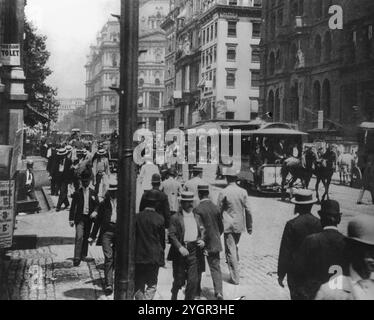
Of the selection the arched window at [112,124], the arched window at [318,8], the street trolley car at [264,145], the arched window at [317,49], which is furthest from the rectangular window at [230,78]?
the arched window at [112,124]

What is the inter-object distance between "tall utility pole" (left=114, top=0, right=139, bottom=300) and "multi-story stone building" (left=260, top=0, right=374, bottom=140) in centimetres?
920

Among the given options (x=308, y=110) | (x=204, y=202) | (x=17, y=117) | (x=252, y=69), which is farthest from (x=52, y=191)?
(x=252, y=69)

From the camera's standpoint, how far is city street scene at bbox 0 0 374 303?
5.61 meters

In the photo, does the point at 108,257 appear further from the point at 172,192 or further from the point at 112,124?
the point at 112,124

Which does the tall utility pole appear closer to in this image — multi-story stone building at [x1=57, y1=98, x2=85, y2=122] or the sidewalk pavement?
the sidewalk pavement

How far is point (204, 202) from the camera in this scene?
6.98 m

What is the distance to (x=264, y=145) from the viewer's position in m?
15.2

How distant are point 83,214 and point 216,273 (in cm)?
292

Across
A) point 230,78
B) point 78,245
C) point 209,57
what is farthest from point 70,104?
point 209,57

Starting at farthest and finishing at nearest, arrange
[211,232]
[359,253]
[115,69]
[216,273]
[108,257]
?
[115,69] → [108,257] → [211,232] → [216,273] → [359,253]

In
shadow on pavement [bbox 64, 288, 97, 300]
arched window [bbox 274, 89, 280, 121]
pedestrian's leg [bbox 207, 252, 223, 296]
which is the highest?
arched window [bbox 274, 89, 280, 121]

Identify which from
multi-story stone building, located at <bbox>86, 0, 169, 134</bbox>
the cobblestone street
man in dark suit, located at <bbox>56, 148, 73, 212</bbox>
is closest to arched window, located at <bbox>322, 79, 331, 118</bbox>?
the cobblestone street

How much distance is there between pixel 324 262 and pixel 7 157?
4.73 metres
